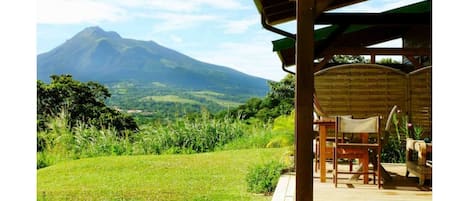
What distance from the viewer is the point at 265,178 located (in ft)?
24.3

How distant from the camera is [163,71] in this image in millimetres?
18906

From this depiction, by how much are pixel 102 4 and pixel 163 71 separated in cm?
292

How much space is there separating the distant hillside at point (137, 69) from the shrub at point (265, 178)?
30.9 ft

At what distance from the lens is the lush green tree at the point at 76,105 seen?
42.3 ft

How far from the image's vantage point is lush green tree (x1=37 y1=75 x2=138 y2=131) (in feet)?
42.3

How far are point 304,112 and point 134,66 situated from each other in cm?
1682

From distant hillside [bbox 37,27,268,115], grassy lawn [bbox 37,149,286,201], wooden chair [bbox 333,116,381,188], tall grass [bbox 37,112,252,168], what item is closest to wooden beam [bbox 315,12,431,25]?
wooden chair [bbox 333,116,381,188]

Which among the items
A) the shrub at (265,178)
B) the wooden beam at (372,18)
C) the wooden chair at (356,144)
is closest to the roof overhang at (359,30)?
the wooden beam at (372,18)

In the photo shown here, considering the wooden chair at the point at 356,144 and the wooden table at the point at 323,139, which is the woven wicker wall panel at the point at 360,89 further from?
the wooden chair at the point at 356,144

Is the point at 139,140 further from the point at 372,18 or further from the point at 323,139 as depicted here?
the point at 372,18

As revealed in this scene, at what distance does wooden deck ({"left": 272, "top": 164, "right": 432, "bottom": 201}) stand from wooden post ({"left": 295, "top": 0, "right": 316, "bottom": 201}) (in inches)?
77.3

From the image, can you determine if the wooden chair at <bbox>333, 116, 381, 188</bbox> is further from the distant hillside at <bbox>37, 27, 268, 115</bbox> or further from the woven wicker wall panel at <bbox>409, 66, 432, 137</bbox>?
the distant hillside at <bbox>37, 27, 268, 115</bbox>

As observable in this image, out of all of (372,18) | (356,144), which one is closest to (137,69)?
(372,18)
